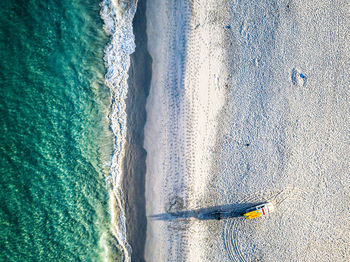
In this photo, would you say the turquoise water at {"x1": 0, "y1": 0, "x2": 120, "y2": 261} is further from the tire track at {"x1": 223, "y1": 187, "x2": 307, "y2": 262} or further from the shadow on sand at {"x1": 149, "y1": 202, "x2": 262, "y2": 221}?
the tire track at {"x1": 223, "y1": 187, "x2": 307, "y2": 262}

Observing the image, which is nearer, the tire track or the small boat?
the small boat

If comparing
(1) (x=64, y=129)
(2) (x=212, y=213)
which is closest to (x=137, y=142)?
(1) (x=64, y=129)

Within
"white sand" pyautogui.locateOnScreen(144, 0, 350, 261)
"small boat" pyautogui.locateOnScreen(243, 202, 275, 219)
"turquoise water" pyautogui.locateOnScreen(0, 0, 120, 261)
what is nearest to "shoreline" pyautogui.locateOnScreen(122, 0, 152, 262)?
"white sand" pyautogui.locateOnScreen(144, 0, 350, 261)

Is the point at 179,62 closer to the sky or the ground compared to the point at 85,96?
closer to the sky

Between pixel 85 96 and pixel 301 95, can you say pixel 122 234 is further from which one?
pixel 301 95

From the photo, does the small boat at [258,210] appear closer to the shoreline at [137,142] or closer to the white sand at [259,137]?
the white sand at [259,137]

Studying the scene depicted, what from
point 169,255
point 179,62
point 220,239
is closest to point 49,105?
point 179,62
